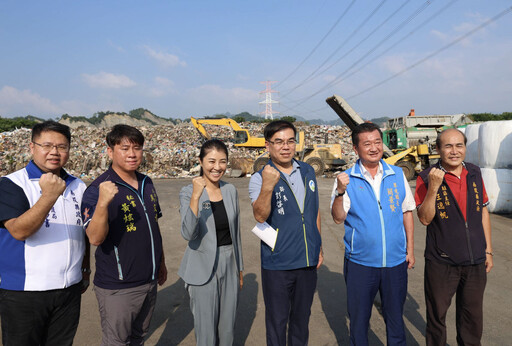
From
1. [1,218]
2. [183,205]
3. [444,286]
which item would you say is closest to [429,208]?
[444,286]

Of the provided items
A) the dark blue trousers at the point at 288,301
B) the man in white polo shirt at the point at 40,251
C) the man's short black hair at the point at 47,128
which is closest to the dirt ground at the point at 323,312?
the dark blue trousers at the point at 288,301

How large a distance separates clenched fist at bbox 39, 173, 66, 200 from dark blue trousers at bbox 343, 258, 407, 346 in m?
1.92

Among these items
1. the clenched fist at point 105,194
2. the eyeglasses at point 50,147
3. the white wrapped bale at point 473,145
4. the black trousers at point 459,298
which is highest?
the white wrapped bale at point 473,145

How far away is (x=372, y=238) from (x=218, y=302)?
1152 mm

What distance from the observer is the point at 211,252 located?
6.95 ft

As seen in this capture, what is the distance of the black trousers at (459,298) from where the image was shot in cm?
225

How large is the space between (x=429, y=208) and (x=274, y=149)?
1.19 meters

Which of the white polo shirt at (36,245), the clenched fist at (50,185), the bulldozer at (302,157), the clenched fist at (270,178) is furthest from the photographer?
the bulldozer at (302,157)

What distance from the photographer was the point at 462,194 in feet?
7.59

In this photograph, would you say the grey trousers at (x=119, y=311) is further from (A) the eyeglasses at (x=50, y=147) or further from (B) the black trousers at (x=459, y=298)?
(B) the black trousers at (x=459, y=298)

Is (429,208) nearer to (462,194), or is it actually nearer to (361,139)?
(462,194)

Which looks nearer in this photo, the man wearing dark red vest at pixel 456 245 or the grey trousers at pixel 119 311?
the grey trousers at pixel 119 311

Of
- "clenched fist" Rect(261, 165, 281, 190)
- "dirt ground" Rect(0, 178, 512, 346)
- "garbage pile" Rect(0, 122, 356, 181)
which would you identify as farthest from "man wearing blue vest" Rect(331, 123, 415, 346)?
"garbage pile" Rect(0, 122, 356, 181)

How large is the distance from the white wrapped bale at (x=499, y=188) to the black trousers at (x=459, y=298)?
597 cm
